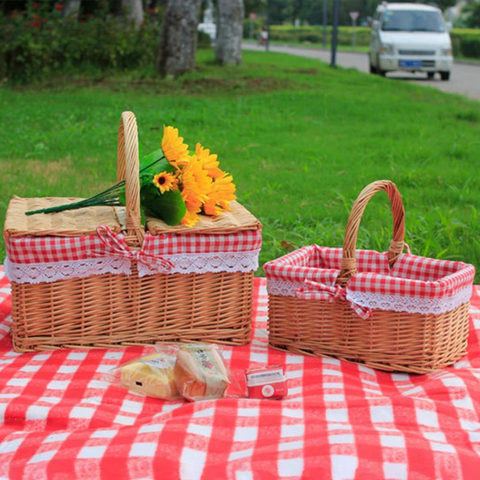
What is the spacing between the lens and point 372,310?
2760 millimetres

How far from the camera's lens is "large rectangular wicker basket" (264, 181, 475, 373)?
8.89 feet

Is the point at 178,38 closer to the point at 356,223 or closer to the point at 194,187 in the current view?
the point at 194,187

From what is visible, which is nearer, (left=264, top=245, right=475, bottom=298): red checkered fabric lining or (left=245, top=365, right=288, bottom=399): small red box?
(left=245, top=365, right=288, bottom=399): small red box

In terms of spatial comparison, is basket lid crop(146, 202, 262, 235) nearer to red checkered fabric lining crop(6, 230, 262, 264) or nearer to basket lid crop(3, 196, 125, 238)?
red checkered fabric lining crop(6, 230, 262, 264)

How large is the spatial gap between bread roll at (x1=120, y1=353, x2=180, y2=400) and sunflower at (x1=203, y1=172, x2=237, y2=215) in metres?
0.64

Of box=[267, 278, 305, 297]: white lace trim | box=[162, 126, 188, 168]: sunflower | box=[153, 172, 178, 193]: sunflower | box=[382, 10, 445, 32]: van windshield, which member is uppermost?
box=[382, 10, 445, 32]: van windshield

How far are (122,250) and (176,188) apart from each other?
0.99 feet

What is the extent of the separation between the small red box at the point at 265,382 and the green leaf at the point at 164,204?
672 mm

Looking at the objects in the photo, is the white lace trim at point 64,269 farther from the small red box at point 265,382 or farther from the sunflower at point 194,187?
the small red box at point 265,382

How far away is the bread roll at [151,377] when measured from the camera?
8.53ft

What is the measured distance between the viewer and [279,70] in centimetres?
1636

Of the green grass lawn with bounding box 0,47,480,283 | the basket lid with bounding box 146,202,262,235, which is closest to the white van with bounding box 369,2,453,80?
the green grass lawn with bounding box 0,47,480,283

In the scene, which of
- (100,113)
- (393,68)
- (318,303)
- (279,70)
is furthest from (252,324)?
(393,68)

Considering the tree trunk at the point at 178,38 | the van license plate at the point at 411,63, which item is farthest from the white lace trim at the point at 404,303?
the van license plate at the point at 411,63
